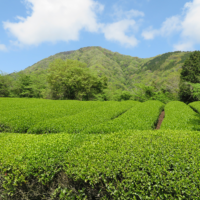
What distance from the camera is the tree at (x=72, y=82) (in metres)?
30.7

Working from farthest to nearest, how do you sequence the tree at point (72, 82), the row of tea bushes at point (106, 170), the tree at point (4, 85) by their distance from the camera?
the tree at point (4, 85) < the tree at point (72, 82) < the row of tea bushes at point (106, 170)

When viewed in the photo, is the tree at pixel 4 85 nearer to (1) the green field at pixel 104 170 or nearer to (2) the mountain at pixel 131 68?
(2) the mountain at pixel 131 68

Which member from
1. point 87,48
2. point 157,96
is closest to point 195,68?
point 157,96

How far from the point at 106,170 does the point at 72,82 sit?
1136 inches

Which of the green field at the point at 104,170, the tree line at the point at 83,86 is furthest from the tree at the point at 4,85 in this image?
the green field at the point at 104,170

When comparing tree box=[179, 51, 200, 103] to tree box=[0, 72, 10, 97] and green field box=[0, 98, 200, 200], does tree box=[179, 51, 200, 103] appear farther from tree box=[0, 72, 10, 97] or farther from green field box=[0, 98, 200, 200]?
tree box=[0, 72, 10, 97]

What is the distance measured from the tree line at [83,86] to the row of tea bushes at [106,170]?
2439 centimetres

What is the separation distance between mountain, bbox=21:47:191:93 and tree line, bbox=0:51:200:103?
2.85 metres

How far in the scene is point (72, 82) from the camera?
30.4 m

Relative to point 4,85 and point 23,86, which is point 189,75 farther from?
point 4,85

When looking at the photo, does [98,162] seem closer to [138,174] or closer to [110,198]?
[110,198]

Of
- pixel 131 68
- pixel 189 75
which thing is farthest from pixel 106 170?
pixel 131 68

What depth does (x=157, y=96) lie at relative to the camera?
85.4ft

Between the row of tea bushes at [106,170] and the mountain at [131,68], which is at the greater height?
the mountain at [131,68]
